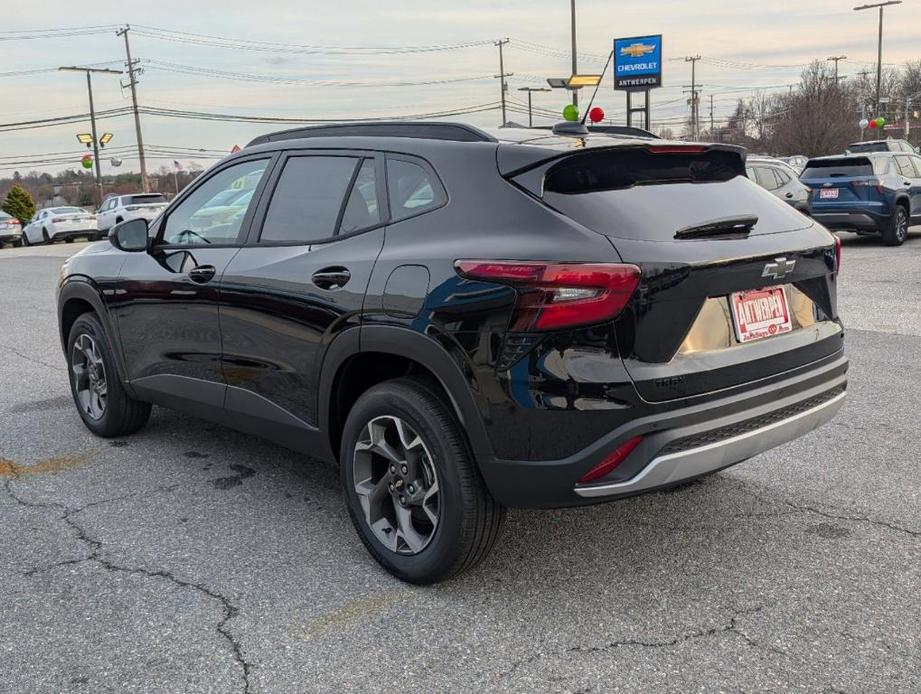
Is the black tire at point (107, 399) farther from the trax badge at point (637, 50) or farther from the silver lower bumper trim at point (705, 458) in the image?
the trax badge at point (637, 50)

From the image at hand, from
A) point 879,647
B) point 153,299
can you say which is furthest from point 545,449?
point 153,299

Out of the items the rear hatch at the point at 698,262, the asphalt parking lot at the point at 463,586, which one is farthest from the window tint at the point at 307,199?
the asphalt parking lot at the point at 463,586

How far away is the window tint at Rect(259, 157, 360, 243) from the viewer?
3734 mm

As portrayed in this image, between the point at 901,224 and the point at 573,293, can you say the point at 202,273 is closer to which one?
the point at 573,293

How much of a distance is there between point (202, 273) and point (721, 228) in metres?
2.37

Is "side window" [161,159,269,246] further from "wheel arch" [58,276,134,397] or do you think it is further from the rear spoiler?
the rear spoiler

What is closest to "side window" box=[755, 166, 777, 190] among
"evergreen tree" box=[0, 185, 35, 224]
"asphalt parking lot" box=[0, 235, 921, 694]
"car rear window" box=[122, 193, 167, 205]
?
"asphalt parking lot" box=[0, 235, 921, 694]

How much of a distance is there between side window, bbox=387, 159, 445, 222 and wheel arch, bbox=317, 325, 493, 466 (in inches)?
18.9

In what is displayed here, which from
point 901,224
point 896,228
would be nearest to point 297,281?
point 896,228

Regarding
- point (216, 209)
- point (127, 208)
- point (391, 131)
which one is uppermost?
point (391, 131)

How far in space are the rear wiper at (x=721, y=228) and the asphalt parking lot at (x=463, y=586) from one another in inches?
49.8

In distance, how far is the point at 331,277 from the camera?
3.53m

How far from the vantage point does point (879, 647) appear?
2.82 m

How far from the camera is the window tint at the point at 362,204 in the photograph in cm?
354
